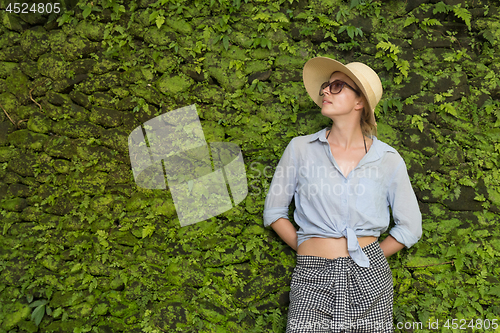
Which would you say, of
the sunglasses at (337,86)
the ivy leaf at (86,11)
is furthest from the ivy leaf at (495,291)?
the ivy leaf at (86,11)

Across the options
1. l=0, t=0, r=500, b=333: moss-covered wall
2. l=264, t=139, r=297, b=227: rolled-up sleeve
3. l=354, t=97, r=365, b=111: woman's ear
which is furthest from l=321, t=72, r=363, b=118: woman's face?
l=0, t=0, r=500, b=333: moss-covered wall

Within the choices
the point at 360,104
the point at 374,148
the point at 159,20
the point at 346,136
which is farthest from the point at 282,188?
the point at 159,20

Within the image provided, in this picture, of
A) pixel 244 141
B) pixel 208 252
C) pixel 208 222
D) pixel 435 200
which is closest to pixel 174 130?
pixel 244 141

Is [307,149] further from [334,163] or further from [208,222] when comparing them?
[208,222]

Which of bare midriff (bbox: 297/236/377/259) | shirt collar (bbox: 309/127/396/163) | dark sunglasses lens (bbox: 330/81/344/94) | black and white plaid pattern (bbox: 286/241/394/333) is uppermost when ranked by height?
dark sunglasses lens (bbox: 330/81/344/94)

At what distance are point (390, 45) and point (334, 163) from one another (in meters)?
1.38

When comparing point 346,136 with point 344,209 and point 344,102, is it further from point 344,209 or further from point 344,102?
point 344,209

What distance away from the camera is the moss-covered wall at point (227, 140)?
301 cm

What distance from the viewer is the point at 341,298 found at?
2.35 meters

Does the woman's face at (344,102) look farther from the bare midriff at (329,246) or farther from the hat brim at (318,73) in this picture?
the bare midriff at (329,246)

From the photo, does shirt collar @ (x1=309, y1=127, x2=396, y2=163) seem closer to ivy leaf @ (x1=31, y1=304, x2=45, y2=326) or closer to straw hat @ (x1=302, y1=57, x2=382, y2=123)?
straw hat @ (x1=302, y1=57, x2=382, y2=123)

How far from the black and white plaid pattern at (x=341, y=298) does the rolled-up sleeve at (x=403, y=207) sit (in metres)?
0.33

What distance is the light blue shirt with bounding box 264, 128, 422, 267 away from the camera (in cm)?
247

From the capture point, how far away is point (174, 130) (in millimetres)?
3217
